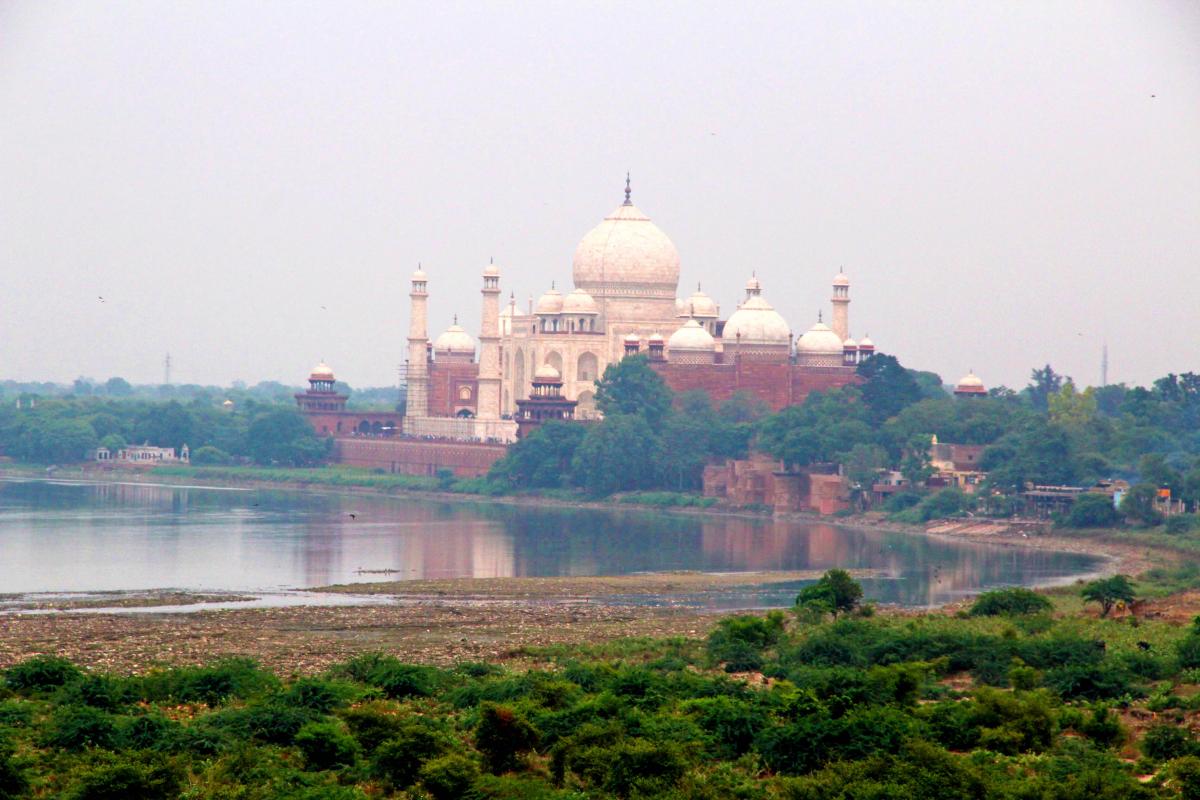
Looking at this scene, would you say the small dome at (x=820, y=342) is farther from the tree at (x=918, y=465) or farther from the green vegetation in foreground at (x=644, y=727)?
the green vegetation in foreground at (x=644, y=727)

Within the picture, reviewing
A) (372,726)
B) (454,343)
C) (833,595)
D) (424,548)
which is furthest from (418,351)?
→ (372,726)

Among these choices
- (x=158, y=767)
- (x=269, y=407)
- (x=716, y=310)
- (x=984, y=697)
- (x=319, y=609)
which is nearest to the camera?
(x=158, y=767)

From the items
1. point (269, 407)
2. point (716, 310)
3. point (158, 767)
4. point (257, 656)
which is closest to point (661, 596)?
point (257, 656)

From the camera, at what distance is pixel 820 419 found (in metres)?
54.7

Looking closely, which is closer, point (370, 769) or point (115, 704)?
point (370, 769)

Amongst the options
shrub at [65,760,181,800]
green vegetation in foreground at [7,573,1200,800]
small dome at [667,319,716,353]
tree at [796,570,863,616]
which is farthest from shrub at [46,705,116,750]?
small dome at [667,319,716,353]

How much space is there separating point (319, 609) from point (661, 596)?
6272 mm

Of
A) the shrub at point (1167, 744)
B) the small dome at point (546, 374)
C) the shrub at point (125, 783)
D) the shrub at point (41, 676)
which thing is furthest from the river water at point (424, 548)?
the shrub at point (125, 783)

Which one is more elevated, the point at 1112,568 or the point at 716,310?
the point at 716,310

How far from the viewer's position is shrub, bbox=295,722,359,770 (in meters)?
17.6

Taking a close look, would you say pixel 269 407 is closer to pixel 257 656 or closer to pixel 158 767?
pixel 257 656

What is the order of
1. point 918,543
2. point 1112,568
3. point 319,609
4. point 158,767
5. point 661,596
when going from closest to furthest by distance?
point 158,767, point 319,609, point 661,596, point 1112,568, point 918,543

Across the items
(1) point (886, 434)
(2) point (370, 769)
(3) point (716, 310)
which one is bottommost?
(2) point (370, 769)

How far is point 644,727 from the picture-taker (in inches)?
710
